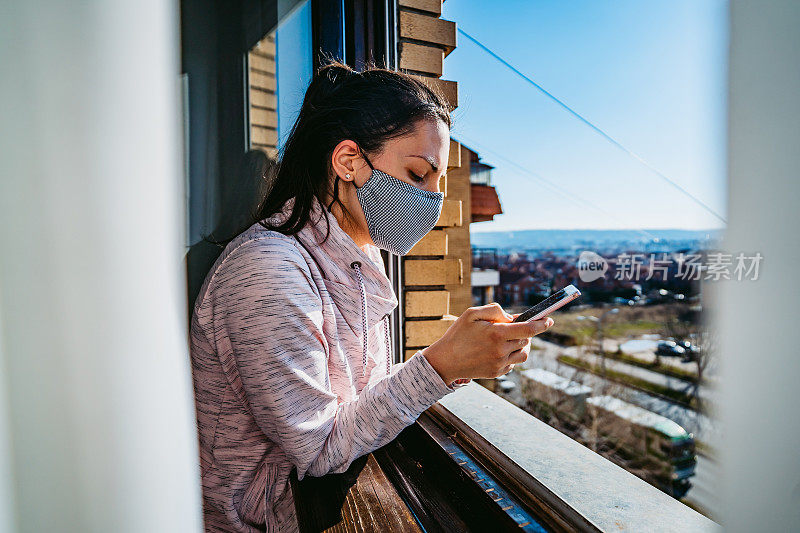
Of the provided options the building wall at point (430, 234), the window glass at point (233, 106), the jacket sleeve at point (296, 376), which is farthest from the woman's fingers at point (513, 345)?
the window glass at point (233, 106)

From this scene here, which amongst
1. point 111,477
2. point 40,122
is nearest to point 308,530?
point 111,477

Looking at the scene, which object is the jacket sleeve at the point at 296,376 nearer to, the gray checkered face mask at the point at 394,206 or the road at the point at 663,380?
the gray checkered face mask at the point at 394,206

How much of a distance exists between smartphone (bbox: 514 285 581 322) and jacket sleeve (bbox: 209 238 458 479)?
0.20 m

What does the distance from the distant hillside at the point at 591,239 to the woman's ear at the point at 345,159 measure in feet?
2.13

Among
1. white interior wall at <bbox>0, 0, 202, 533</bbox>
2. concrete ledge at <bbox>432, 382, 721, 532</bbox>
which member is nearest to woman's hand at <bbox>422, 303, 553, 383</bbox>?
concrete ledge at <bbox>432, 382, 721, 532</bbox>

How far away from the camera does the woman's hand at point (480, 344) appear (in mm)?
759

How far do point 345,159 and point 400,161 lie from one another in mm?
130

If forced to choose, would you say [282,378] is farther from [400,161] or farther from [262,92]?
[262,92]

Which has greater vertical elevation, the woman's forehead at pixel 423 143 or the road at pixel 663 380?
the woman's forehead at pixel 423 143

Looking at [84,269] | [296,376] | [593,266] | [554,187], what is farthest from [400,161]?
[554,187]

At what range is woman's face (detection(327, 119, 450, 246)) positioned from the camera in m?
0.99

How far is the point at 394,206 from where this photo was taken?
1.02 metres

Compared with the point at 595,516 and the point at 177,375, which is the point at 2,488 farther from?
the point at 595,516

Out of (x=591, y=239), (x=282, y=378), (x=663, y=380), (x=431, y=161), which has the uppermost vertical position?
(x=431, y=161)
